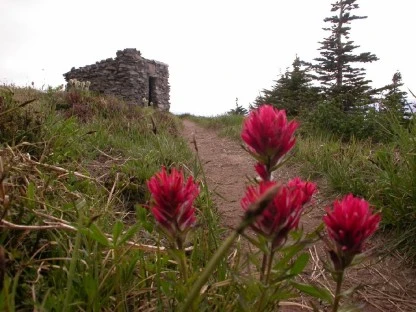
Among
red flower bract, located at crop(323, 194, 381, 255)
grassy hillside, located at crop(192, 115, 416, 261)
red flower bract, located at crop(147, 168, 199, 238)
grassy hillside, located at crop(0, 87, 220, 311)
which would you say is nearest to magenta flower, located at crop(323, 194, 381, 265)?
red flower bract, located at crop(323, 194, 381, 255)

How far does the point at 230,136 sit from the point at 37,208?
7.99 metres

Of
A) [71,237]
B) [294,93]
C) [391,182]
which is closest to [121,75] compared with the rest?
[294,93]

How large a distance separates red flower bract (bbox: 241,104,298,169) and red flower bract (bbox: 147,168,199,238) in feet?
0.68

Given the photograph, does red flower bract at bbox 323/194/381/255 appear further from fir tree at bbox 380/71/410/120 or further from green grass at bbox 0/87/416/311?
fir tree at bbox 380/71/410/120

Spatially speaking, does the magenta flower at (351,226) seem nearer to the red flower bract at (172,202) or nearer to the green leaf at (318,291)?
the green leaf at (318,291)

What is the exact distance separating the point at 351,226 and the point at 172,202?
45cm

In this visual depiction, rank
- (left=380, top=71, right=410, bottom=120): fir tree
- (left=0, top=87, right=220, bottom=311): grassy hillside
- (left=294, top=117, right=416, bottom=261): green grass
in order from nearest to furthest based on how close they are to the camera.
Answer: (left=0, top=87, right=220, bottom=311): grassy hillside < (left=294, top=117, right=416, bottom=261): green grass < (left=380, top=71, right=410, bottom=120): fir tree

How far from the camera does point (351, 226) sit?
2.78 feet

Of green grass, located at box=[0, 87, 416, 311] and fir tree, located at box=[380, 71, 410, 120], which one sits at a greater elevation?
fir tree, located at box=[380, 71, 410, 120]

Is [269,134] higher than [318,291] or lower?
higher

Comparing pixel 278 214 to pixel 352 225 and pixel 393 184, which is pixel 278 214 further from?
pixel 393 184

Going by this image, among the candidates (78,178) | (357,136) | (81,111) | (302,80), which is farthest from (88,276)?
(302,80)

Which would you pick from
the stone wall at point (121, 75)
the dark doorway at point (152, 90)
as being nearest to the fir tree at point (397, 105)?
the stone wall at point (121, 75)

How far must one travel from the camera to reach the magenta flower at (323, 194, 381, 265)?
84cm
